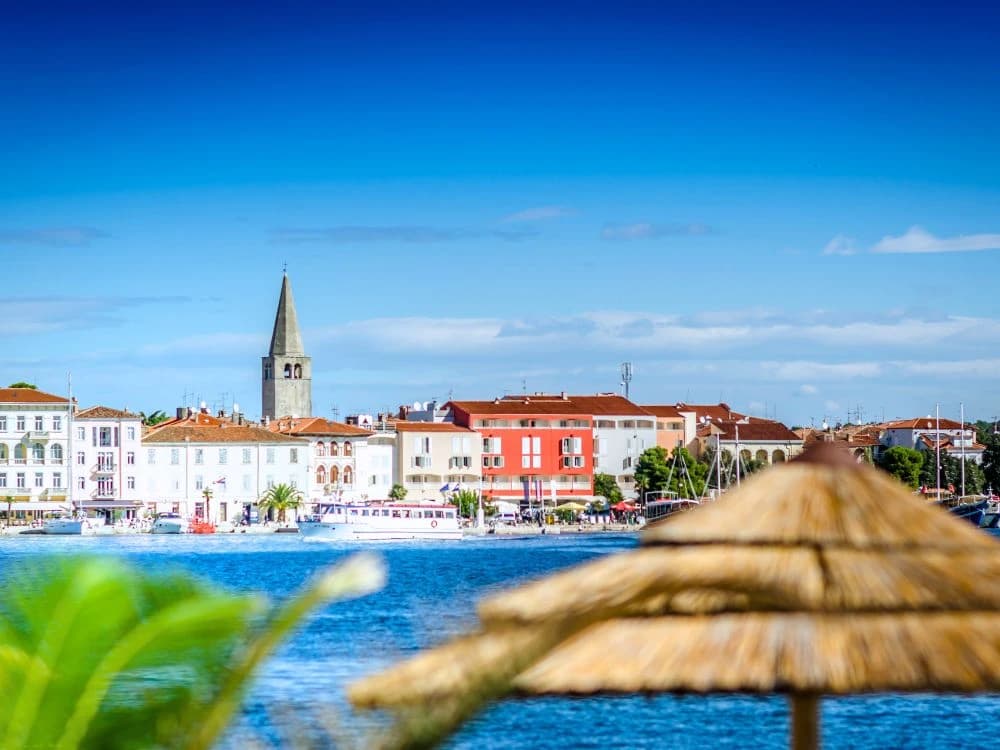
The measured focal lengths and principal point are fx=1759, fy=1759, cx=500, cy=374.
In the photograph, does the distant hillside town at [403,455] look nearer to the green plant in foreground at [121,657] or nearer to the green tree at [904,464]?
the green tree at [904,464]

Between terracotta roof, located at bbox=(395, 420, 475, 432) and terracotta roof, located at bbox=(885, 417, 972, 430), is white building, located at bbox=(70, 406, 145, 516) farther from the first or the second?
terracotta roof, located at bbox=(885, 417, 972, 430)

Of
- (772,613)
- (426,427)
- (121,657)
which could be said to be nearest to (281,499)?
(426,427)

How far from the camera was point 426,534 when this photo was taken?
89.0 m

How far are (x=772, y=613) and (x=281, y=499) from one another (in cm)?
9482

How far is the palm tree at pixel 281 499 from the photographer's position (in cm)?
9900

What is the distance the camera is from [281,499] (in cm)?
9906

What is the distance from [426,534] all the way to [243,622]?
3326 inches

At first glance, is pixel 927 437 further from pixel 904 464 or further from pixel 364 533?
pixel 364 533


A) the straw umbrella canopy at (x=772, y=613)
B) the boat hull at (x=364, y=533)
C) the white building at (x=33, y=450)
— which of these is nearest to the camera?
the straw umbrella canopy at (x=772, y=613)

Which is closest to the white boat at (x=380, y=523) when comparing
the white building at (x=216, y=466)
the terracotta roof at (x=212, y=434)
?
the white building at (x=216, y=466)

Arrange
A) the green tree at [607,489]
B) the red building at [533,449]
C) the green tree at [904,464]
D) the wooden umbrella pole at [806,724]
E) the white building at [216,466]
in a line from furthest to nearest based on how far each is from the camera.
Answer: the green tree at [607,489], the red building at [533,449], the green tree at [904,464], the white building at [216,466], the wooden umbrella pole at [806,724]

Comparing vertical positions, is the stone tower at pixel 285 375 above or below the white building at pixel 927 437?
above

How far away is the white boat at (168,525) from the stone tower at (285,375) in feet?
110

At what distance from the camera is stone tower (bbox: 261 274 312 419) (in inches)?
5108
